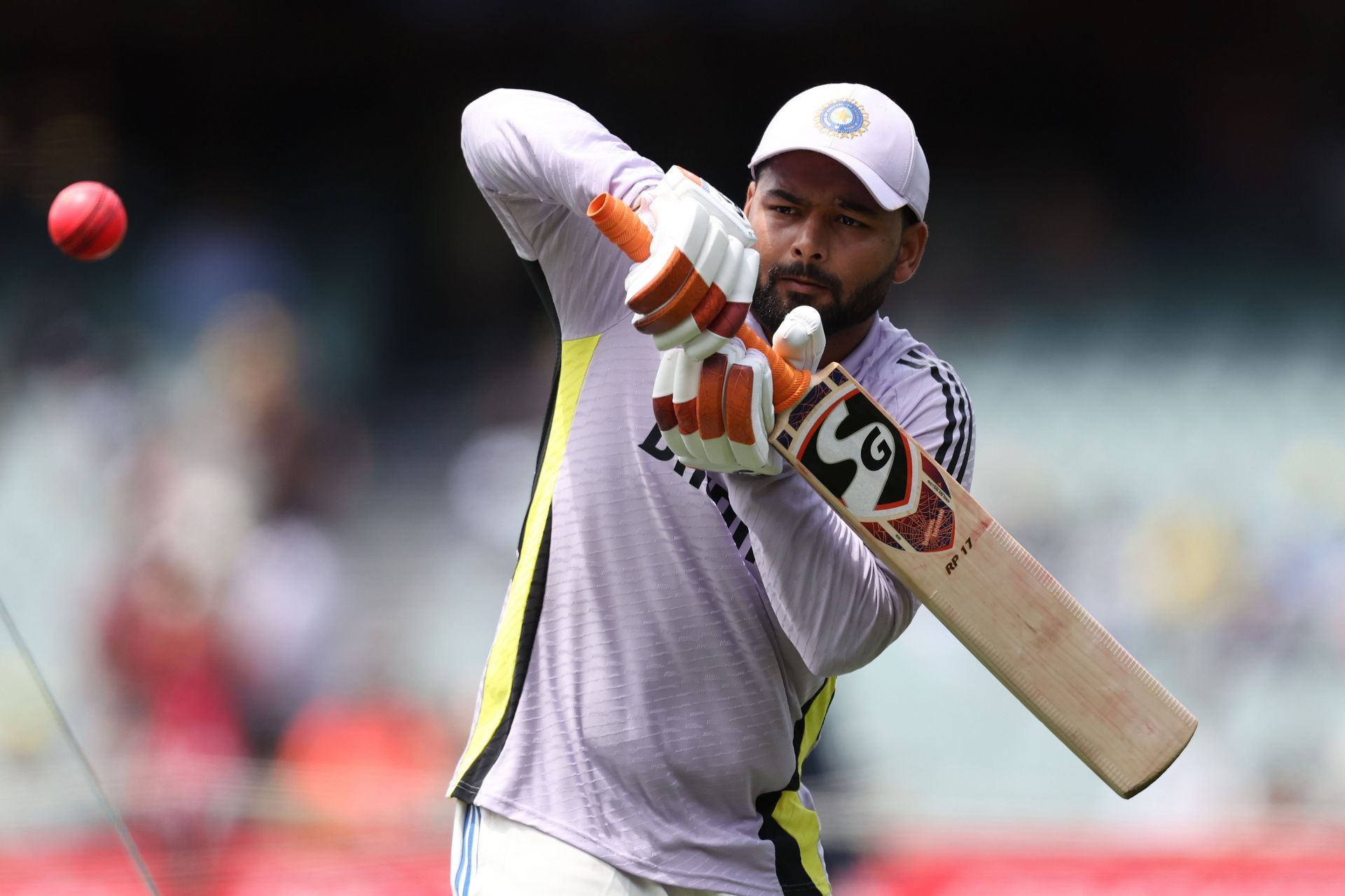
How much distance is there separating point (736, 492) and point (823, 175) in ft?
1.31

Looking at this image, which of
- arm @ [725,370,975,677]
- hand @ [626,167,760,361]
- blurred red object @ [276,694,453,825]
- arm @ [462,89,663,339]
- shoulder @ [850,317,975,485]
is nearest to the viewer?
hand @ [626,167,760,361]

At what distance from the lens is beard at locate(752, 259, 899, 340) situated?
1.57 meters

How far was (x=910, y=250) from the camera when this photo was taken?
67.3 inches

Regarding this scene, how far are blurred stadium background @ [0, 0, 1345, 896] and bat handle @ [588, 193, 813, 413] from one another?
2.73 metres

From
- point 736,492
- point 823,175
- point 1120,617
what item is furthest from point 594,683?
point 1120,617

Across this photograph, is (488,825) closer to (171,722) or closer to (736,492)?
(736,492)

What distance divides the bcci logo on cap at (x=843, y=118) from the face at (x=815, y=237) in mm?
31

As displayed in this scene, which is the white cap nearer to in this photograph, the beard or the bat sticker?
the beard

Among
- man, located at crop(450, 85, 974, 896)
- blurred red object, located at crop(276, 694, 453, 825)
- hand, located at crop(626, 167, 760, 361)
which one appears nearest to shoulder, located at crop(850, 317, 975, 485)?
man, located at crop(450, 85, 974, 896)

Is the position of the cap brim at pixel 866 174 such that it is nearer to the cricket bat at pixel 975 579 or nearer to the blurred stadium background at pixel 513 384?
the cricket bat at pixel 975 579

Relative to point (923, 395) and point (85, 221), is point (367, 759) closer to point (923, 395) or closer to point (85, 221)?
point (85, 221)

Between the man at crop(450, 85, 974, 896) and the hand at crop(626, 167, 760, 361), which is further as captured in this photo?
the man at crop(450, 85, 974, 896)

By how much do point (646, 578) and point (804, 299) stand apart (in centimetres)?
34

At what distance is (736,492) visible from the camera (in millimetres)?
1354
